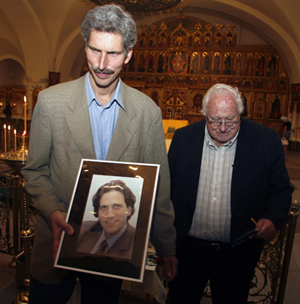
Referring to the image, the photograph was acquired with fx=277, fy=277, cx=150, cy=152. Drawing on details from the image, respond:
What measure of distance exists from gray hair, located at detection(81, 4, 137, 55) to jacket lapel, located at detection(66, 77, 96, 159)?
326mm

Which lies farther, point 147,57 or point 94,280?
point 147,57

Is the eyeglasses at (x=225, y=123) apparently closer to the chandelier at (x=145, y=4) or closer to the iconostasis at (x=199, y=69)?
the chandelier at (x=145, y=4)

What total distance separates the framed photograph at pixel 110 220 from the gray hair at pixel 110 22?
591mm

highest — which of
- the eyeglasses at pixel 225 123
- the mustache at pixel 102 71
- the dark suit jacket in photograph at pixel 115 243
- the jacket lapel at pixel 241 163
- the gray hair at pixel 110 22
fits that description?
the gray hair at pixel 110 22

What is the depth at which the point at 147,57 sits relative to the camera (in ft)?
54.9

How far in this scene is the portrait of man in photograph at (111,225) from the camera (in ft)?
3.50

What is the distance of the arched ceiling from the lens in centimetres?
1345

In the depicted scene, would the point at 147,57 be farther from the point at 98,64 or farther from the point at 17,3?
the point at 98,64

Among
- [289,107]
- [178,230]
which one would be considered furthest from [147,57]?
[178,230]

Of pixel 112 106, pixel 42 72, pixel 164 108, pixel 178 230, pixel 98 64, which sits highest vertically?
pixel 42 72

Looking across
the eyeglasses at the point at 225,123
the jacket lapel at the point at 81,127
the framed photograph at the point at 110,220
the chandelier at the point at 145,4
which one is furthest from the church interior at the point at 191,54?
the framed photograph at the point at 110,220

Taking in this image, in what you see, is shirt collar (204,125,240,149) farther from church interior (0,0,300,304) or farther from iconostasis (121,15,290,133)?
church interior (0,0,300,304)

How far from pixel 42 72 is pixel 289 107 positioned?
551 inches

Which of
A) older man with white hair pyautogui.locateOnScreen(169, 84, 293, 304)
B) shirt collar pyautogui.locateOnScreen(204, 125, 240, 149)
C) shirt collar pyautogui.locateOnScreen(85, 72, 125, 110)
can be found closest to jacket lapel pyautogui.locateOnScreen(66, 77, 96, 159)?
shirt collar pyautogui.locateOnScreen(85, 72, 125, 110)
